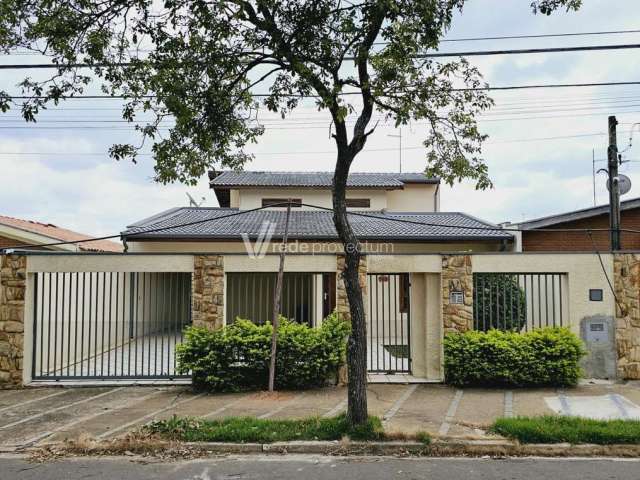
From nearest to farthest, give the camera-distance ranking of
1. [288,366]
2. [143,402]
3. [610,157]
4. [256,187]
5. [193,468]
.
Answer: [193,468]
[143,402]
[288,366]
[610,157]
[256,187]

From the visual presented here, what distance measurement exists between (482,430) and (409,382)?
297 centimetres

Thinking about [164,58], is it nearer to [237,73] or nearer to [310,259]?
[237,73]

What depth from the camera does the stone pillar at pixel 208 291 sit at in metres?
9.11

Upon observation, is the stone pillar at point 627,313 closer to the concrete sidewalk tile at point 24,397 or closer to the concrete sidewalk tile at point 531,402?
the concrete sidewalk tile at point 531,402

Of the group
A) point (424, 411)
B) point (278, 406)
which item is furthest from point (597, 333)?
point (278, 406)

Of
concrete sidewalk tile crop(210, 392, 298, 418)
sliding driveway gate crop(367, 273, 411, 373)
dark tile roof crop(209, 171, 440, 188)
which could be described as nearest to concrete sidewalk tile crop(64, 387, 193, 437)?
concrete sidewalk tile crop(210, 392, 298, 418)

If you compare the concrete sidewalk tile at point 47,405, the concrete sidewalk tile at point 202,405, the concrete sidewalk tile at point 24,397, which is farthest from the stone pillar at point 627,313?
the concrete sidewalk tile at point 24,397

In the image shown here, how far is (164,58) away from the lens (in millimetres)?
6836

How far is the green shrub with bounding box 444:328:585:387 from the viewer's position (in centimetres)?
848

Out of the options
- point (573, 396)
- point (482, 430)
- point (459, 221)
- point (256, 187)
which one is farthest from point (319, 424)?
point (256, 187)

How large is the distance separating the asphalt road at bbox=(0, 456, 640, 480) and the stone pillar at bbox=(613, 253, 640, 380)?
13.9 ft

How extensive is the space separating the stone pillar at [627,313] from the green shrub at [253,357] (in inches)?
203

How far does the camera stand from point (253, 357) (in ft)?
27.9

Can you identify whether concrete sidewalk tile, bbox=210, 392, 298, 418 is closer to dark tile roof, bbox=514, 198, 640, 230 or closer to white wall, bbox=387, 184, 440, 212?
dark tile roof, bbox=514, 198, 640, 230
